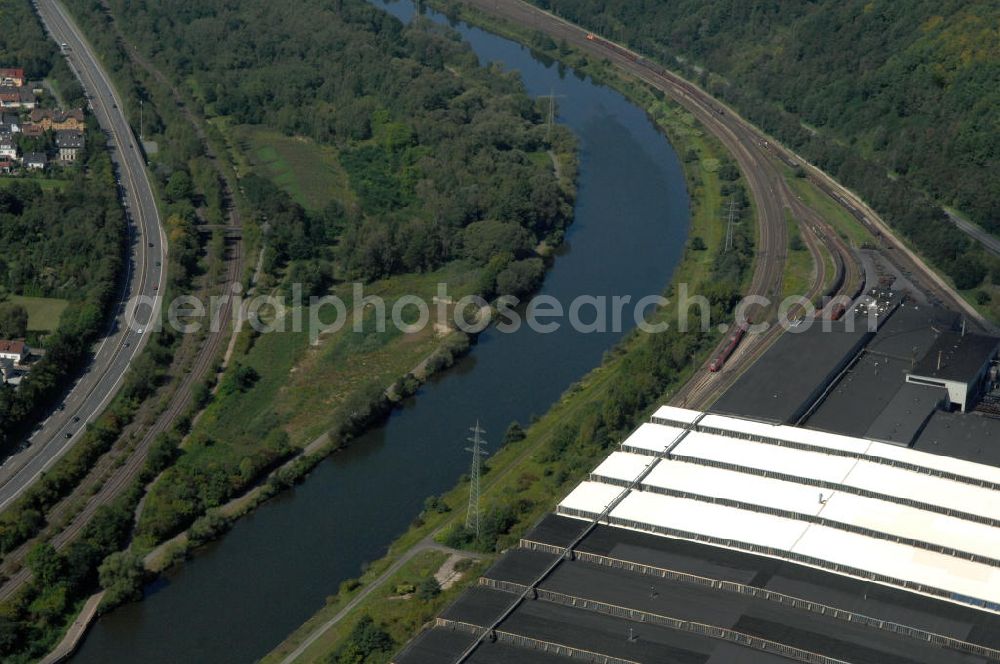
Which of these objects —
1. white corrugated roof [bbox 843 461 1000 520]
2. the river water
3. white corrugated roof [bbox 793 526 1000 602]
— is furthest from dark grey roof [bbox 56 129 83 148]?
white corrugated roof [bbox 793 526 1000 602]

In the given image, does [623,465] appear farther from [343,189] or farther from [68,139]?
[68,139]

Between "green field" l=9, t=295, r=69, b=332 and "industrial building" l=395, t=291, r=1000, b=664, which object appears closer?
"industrial building" l=395, t=291, r=1000, b=664

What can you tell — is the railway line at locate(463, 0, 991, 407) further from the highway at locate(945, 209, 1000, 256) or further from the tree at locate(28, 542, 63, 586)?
the tree at locate(28, 542, 63, 586)

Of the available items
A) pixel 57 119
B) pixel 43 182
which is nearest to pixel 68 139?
pixel 57 119

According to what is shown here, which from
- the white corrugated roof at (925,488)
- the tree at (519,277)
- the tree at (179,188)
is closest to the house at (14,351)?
the tree at (179,188)

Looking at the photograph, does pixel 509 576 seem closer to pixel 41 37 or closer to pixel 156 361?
pixel 156 361
